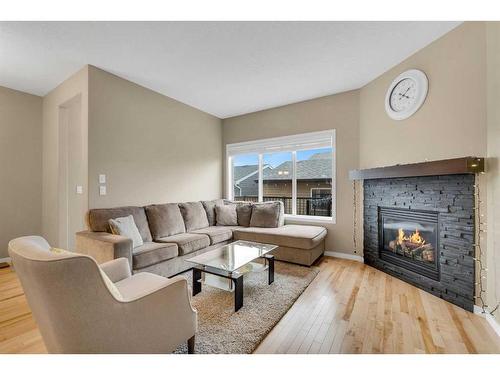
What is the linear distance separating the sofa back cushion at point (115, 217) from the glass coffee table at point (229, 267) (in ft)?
3.20

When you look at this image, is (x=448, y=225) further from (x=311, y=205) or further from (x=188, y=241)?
(x=188, y=241)

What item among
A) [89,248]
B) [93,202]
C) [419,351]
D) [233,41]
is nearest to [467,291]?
[419,351]

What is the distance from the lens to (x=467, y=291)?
6.76 feet

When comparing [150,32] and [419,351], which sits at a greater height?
[150,32]

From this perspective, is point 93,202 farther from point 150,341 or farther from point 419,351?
point 419,351

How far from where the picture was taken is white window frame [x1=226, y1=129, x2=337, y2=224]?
370 centimetres

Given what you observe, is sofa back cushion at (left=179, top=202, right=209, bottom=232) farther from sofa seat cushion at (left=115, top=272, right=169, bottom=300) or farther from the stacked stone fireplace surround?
the stacked stone fireplace surround

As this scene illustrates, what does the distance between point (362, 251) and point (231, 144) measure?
10.3ft

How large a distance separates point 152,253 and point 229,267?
96 cm

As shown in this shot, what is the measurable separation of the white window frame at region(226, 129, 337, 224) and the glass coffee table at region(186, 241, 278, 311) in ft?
4.97

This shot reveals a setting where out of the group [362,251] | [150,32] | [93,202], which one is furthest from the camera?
[362,251]

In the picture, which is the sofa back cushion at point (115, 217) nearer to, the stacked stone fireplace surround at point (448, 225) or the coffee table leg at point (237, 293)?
the coffee table leg at point (237, 293)
